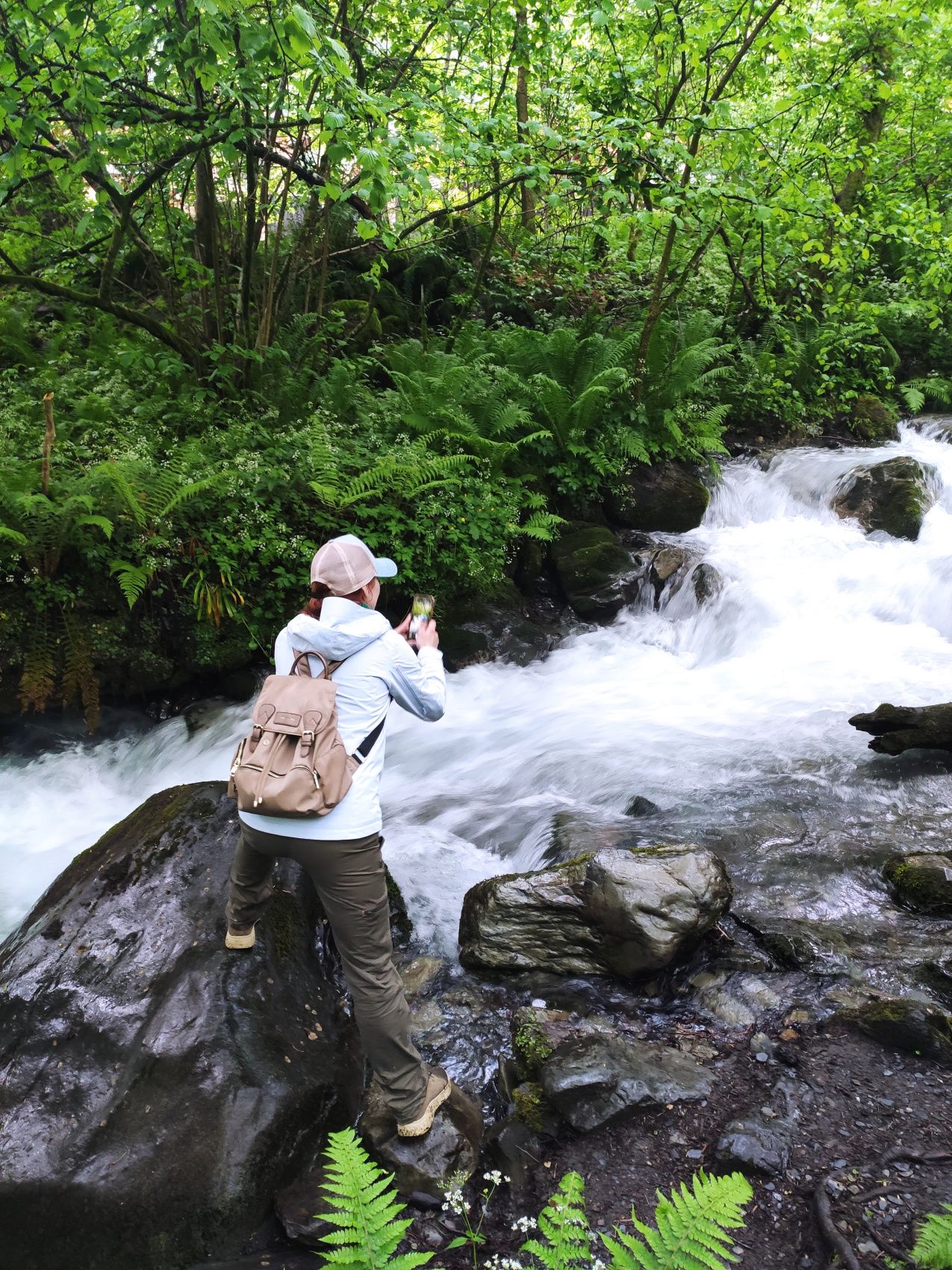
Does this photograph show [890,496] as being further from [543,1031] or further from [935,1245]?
[935,1245]

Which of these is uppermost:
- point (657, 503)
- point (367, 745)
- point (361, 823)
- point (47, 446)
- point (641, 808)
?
point (47, 446)

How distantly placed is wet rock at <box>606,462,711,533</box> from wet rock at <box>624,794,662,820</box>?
4.94 meters

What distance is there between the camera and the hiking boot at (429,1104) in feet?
9.46

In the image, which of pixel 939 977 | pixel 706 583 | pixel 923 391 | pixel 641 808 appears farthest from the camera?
pixel 923 391

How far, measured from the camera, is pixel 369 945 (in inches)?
112

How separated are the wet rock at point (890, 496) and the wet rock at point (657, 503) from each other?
2009 mm

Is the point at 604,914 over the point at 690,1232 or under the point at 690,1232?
under

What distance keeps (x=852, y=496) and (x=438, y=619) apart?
236 inches

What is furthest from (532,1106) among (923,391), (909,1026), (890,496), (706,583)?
(923,391)

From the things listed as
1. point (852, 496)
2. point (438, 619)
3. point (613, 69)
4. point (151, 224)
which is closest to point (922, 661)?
point (852, 496)

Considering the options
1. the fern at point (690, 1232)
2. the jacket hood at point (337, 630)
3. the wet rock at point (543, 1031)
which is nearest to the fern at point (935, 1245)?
the fern at point (690, 1232)

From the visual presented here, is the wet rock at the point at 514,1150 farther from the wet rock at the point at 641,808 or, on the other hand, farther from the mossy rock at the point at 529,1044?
the wet rock at the point at 641,808

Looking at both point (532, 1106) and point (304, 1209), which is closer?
point (304, 1209)

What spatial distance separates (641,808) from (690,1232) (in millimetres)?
3754
